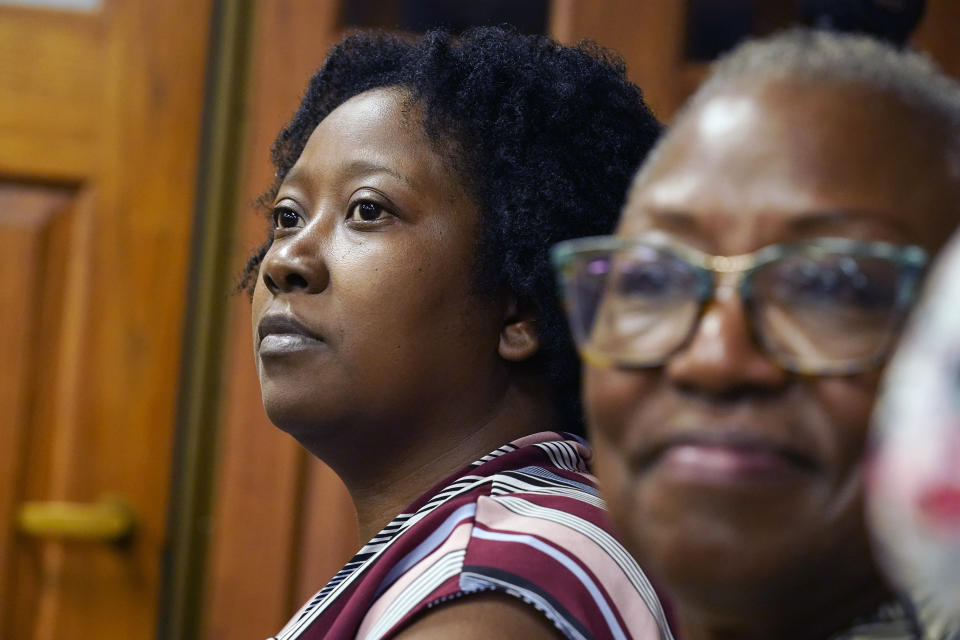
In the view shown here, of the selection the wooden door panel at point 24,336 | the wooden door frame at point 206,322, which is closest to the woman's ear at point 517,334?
the wooden door frame at point 206,322

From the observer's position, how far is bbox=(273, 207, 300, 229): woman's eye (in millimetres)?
1307

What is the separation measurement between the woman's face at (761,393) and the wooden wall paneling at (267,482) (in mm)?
1561

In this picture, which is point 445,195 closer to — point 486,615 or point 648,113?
point 648,113

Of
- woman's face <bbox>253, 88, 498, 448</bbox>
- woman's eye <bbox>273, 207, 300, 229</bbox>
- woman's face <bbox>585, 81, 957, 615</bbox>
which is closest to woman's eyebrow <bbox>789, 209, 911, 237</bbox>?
woman's face <bbox>585, 81, 957, 615</bbox>

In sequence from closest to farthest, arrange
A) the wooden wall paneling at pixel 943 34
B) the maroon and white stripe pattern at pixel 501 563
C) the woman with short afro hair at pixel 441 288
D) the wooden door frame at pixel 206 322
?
1. the maroon and white stripe pattern at pixel 501 563
2. the woman with short afro hair at pixel 441 288
3. the wooden wall paneling at pixel 943 34
4. the wooden door frame at pixel 206 322

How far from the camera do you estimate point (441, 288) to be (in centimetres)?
121

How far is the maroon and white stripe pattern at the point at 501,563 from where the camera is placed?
0.90 metres

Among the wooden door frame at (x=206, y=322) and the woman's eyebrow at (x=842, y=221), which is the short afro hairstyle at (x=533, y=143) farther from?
the wooden door frame at (x=206, y=322)

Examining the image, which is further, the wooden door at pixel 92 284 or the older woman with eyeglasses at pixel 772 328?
the wooden door at pixel 92 284

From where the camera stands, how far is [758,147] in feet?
1.99

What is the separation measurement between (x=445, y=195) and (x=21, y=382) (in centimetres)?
129

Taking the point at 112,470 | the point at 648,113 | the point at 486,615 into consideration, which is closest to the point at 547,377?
the point at 648,113

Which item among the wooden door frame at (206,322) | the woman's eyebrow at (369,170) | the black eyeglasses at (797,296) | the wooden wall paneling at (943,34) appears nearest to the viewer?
the black eyeglasses at (797,296)

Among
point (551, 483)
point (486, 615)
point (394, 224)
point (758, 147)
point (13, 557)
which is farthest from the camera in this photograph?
point (13, 557)
